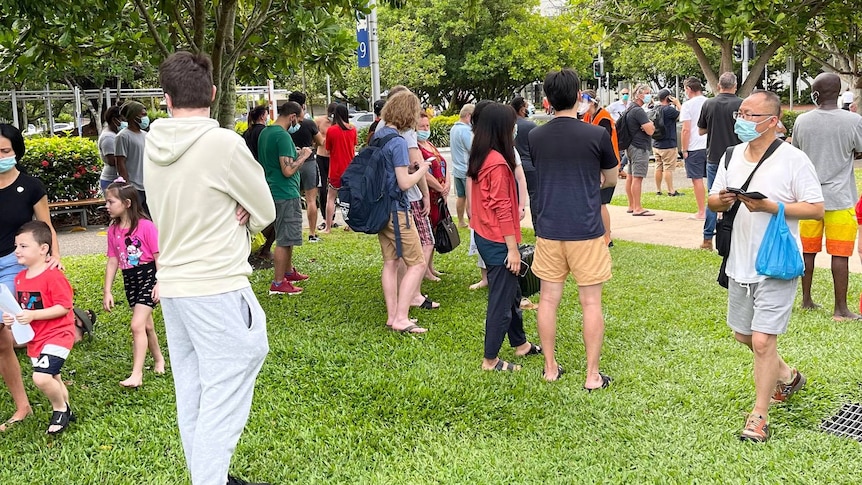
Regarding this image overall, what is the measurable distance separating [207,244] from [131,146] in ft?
15.4

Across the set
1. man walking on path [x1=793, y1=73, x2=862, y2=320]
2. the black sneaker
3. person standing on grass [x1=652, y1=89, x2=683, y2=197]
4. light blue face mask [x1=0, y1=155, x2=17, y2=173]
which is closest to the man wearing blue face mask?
light blue face mask [x1=0, y1=155, x2=17, y2=173]

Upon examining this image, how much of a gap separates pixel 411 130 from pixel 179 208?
116 inches

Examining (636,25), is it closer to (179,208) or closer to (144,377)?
(144,377)

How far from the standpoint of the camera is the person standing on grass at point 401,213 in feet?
18.5

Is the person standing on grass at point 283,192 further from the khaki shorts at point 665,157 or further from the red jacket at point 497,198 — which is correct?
the khaki shorts at point 665,157

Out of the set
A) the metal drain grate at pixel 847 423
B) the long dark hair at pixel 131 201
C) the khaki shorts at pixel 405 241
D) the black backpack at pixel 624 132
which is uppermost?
the black backpack at pixel 624 132

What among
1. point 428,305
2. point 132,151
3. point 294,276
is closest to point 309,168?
point 294,276

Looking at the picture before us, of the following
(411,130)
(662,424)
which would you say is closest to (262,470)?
(662,424)

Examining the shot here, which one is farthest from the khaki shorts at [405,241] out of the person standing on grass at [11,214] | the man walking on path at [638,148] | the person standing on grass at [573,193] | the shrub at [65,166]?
the shrub at [65,166]

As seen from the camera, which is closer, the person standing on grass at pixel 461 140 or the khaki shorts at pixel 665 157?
the person standing on grass at pixel 461 140

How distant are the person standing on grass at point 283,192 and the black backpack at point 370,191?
1480mm

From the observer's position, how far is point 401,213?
584cm

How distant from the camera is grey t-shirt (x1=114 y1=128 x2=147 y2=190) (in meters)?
7.30

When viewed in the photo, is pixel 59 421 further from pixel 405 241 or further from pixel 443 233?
pixel 443 233
